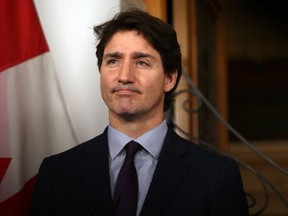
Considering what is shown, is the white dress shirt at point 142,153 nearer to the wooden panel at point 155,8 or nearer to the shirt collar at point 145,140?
the shirt collar at point 145,140

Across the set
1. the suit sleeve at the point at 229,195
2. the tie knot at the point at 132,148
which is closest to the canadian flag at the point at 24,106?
the tie knot at the point at 132,148

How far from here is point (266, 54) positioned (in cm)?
548

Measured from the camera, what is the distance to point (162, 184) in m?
1.05

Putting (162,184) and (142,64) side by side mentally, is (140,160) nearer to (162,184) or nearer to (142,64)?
(162,184)

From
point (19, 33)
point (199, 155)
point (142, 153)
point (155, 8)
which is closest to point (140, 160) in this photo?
point (142, 153)

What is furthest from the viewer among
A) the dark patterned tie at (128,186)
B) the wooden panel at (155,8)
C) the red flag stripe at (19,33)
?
the wooden panel at (155,8)

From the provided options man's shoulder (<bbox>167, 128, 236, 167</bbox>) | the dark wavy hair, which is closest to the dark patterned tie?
man's shoulder (<bbox>167, 128, 236, 167</bbox>)

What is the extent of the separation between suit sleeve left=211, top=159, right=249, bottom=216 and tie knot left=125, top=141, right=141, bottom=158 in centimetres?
19

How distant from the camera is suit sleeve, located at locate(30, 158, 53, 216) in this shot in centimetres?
110

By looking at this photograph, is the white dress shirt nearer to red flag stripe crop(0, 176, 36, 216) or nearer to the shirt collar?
the shirt collar

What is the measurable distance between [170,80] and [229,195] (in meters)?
0.31

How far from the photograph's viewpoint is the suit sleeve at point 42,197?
1.10 meters

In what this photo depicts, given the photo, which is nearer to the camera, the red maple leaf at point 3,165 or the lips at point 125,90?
the lips at point 125,90

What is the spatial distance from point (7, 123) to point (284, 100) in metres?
4.76
